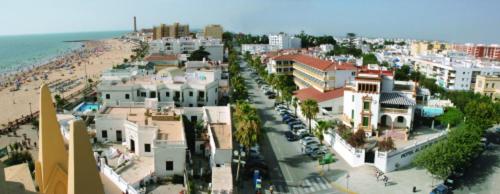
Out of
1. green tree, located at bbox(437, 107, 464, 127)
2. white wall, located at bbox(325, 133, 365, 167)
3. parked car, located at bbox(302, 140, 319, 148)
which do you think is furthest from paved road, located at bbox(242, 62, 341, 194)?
green tree, located at bbox(437, 107, 464, 127)

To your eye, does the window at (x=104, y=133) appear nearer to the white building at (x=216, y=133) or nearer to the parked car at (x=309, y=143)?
the white building at (x=216, y=133)

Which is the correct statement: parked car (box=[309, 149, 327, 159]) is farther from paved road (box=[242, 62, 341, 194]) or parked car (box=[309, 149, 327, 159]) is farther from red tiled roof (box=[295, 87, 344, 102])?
red tiled roof (box=[295, 87, 344, 102])

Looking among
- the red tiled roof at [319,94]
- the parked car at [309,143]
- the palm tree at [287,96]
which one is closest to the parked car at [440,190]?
the parked car at [309,143]

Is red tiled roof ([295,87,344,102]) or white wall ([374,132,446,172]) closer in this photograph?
Result: white wall ([374,132,446,172])

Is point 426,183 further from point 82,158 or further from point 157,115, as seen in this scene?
point 82,158

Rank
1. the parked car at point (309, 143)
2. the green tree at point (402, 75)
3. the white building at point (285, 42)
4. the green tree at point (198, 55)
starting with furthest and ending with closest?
the white building at point (285, 42)
the green tree at point (198, 55)
the green tree at point (402, 75)
the parked car at point (309, 143)

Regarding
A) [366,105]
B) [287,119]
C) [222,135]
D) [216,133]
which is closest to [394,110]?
[366,105]

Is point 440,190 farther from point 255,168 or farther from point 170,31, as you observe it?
point 170,31
